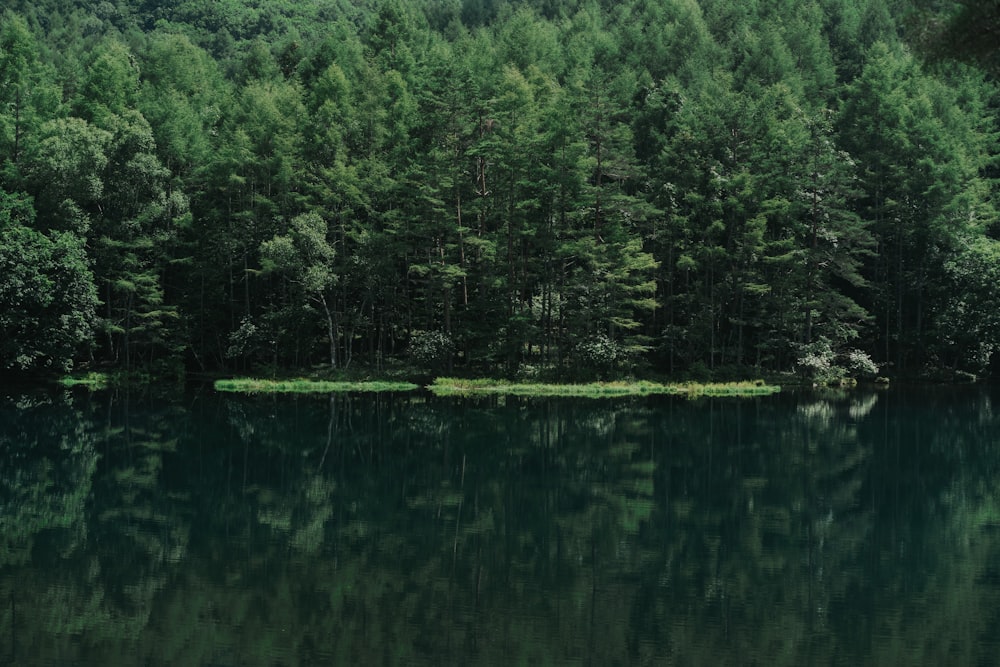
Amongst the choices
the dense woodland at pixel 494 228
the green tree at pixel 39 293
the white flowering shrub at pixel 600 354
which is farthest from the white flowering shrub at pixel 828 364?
the green tree at pixel 39 293

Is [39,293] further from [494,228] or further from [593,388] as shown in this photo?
[593,388]

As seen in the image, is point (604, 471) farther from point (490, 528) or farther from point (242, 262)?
point (242, 262)

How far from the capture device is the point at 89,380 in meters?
51.2

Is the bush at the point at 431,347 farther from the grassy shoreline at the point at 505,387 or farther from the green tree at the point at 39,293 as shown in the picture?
the green tree at the point at 39,293

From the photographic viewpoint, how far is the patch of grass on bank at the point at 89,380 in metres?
49.5

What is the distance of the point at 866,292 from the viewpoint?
58906 mm

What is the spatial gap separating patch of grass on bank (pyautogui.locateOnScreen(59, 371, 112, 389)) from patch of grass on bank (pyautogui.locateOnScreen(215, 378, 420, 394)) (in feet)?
17.3

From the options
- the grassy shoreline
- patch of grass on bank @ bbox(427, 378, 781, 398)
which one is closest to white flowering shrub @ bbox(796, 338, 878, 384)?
the grassy shoreline

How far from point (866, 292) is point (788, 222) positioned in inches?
294

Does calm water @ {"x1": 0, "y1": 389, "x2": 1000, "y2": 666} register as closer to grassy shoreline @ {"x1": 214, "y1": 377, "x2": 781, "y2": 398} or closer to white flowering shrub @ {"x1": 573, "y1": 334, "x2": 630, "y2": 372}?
grassy shoreline @ {"x1": 214, "y1": 377, "x2": 781, "y2": 398}

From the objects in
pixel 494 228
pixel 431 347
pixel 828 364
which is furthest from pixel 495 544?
pixel 494 228

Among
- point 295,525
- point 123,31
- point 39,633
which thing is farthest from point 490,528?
point 123,31

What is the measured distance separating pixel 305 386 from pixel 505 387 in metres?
9.10

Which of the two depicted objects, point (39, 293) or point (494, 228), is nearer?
point (39, 293)
